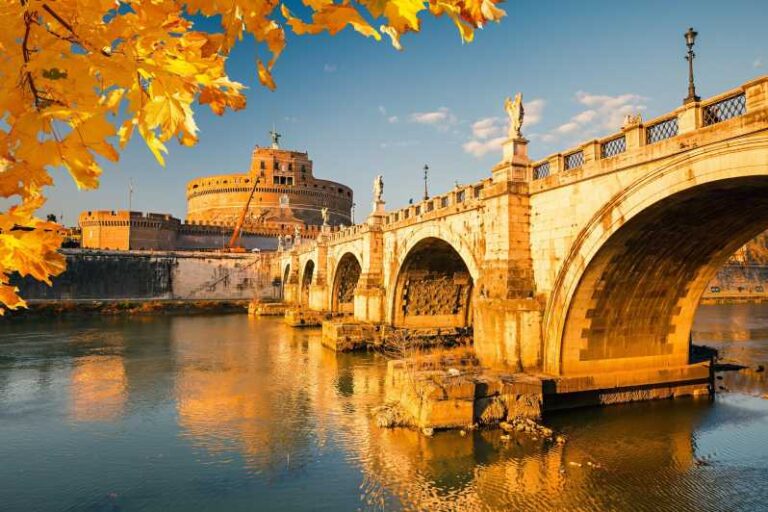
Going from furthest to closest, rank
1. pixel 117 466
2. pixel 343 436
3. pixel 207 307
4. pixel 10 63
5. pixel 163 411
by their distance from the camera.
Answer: pixel 207 307
pixel 163 411
pixel 343 436
pixel 117 466
pixel 10 63

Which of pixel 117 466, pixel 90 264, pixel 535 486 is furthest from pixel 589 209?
pixel 90 264

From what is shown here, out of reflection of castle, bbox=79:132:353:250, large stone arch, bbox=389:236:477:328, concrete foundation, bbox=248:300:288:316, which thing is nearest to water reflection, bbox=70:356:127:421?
large stone arch, bbox=389:236:477:328

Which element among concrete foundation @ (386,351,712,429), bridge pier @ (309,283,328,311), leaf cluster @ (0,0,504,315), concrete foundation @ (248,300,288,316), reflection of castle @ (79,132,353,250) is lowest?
concrete foundation @ (386,351,712,429)

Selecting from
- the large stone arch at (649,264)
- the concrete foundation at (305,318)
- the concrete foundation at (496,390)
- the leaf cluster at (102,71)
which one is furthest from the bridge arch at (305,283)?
the leaf cluster at (102,71)

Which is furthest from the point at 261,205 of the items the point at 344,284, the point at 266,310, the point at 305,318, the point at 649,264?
the point at 649,264

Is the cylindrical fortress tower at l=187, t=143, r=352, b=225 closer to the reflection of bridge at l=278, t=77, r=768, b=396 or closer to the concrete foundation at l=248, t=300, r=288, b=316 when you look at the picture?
the concrete foundation at l=248, t=300, r=288, b=316

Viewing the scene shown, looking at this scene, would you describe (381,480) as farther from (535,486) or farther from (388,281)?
(388,281)

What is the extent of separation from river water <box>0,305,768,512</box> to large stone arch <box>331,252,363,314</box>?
62.6 ft

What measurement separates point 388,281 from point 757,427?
17855 mm

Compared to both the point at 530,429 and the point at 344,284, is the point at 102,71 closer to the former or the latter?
the point at 530,429

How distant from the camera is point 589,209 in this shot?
13125mm

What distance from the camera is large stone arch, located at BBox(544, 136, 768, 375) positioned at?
432 inches

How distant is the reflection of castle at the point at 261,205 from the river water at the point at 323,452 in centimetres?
5700

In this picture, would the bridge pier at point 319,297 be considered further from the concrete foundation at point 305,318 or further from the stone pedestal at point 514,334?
the stone pedestal at point 514,334
